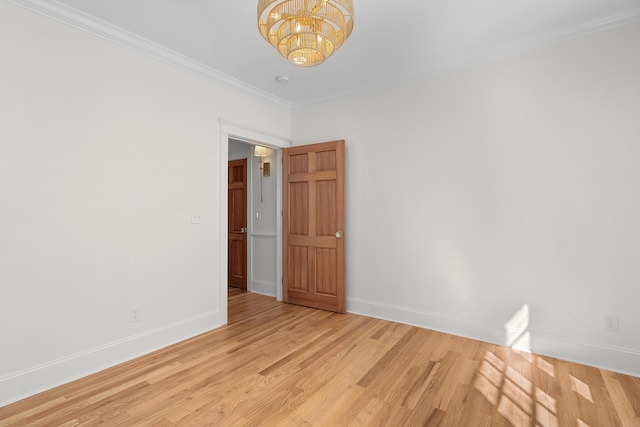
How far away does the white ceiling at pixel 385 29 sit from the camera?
7.64ft

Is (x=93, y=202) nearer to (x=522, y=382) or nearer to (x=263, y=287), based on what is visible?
(x=263, y=287)

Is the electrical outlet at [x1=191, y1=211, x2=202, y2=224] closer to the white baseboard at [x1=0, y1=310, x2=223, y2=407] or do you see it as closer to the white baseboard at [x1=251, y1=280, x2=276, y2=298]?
the white baseboard at [x1=0, y1=310, x2=223, y2=407]

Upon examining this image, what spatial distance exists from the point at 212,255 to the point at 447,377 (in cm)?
249

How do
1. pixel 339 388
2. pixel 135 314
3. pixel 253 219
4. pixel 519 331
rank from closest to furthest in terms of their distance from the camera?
pixel 339 388 → pixel 135 314 → pixel 519 331 → pixel 253 219

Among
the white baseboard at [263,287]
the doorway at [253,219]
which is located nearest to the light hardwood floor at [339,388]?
the white baseboard at [263,287]

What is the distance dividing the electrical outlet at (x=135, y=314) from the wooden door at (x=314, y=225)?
6.29 ft

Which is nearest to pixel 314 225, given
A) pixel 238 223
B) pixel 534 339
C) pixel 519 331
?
pixel 238 223

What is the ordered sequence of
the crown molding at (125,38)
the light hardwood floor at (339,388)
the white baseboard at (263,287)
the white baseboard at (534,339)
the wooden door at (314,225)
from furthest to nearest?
1. the white baseboard at (263,287)
2. the wooden door at (314,225)
3. the white baseboard at (534,339)
4. the crown molding at (125,38)
5. the light hardwood floor at (339,388)

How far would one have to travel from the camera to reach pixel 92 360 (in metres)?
2.45

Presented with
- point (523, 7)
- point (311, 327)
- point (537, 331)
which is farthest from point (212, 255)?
point (523, 7)

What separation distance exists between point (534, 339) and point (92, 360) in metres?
3.69

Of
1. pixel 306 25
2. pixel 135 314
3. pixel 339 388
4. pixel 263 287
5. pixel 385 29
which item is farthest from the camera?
pixel 263 287

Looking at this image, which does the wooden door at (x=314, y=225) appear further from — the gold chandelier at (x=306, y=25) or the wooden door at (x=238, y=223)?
the gold chandelier at (x=306, y=25)

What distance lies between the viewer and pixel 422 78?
342cm
